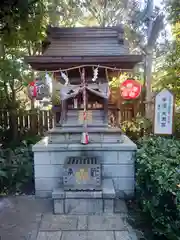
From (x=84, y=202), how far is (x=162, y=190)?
52.1 inches

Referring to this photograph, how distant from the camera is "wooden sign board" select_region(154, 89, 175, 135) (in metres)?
3.70

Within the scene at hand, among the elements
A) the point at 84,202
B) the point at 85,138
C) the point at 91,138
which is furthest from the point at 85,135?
the point at 84,202

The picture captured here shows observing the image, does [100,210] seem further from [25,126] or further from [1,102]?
[1,102]

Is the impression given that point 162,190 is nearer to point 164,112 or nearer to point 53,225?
point 53,225

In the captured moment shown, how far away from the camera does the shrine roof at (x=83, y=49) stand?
3.32 meters

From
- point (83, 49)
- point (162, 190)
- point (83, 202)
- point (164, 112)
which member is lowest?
point (83, 202)

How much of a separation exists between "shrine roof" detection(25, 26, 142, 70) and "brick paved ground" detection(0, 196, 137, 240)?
2.47 metres

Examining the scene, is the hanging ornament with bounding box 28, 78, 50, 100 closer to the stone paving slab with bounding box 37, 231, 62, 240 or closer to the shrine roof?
the shrine roof

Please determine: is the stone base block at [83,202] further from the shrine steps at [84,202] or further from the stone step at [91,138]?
the stone step at [91,138]

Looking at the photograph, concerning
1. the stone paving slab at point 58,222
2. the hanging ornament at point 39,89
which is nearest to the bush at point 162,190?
the stone paving slab at point 58,222

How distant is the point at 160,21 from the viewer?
6.16 m

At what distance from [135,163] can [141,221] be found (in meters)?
1.00

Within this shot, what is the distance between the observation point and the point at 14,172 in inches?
152

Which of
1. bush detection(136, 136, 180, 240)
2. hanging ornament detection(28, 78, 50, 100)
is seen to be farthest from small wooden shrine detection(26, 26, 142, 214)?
bush detection(136, 136, 180, 240)
